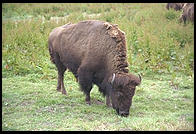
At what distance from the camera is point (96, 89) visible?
27.3 feet

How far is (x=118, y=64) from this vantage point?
21.2 feet

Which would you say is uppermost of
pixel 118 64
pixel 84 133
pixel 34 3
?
pixel 118 64

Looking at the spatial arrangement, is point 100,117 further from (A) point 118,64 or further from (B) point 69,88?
(B) point 69,88

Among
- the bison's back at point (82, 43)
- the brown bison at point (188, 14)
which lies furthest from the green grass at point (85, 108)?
the brown bison at point (188, 14)

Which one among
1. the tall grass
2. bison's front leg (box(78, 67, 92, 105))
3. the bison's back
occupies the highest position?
the bison's back

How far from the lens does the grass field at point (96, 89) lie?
5.78 m

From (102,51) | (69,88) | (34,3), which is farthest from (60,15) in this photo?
(102,51)

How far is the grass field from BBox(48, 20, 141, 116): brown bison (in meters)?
0.37

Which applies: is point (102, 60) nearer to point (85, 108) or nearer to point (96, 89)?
point (85, 108)

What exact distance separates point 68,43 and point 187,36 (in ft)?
22.0

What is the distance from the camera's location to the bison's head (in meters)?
6.07

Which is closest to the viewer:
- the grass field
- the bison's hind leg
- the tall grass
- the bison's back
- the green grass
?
the green grass

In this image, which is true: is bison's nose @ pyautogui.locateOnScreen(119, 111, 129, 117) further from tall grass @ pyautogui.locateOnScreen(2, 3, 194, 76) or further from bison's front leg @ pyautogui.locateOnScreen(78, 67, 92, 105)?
tall grass @ pyautogui.locateOnScreen(2, 3, 194, 76)

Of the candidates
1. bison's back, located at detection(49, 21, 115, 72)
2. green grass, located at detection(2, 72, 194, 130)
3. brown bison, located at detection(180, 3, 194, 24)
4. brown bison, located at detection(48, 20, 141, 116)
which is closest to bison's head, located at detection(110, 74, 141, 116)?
brown bison, located at detection(48, 20, 141, 116)
